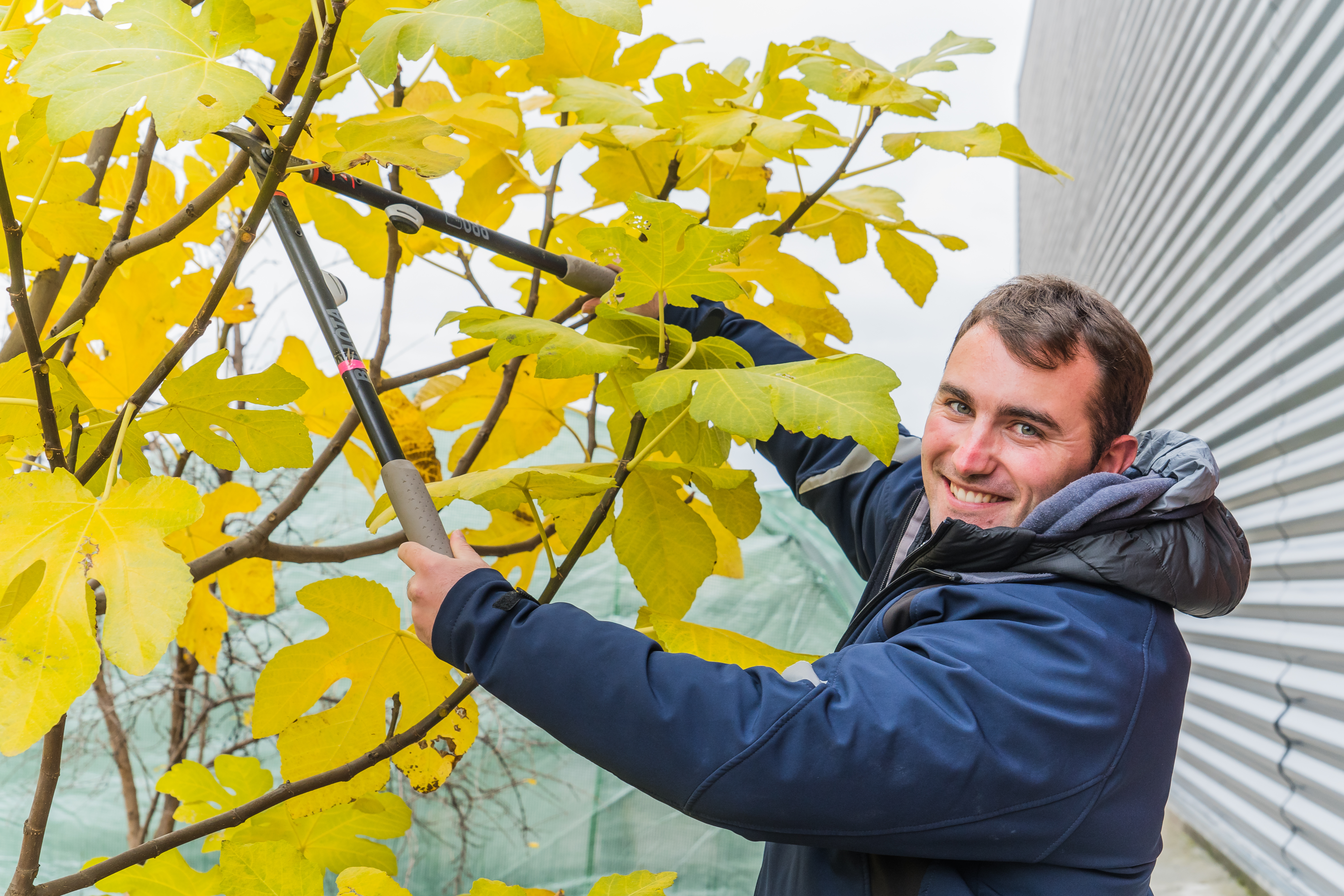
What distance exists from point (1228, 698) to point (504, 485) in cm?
264

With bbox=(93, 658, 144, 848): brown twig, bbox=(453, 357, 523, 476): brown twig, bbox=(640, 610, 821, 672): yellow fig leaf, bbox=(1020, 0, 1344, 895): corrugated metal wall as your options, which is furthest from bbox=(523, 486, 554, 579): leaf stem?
bbox=(1020, 0, 1344, 895): corrugated metal wall

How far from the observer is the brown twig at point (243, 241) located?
559mm

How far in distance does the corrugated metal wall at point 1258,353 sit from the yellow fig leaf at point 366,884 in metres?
1.91

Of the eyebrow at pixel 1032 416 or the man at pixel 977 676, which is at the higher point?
the eyebrow at pixel 1032 416

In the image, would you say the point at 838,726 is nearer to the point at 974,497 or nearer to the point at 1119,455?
the point at 974,497

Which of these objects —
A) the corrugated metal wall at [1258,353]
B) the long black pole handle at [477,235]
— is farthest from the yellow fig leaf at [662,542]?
the corrugated metal wall at [1258,353]

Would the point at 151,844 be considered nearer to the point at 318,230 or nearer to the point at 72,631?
the point at 72,631

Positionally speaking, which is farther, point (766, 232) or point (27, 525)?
point (766, 232)

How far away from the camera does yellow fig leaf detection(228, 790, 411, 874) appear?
957mm

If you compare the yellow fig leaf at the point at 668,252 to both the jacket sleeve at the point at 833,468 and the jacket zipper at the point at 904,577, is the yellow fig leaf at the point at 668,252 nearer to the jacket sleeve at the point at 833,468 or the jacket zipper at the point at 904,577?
the jacket zipper at the point at 904,577

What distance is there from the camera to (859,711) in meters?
0.76

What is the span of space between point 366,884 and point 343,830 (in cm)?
27

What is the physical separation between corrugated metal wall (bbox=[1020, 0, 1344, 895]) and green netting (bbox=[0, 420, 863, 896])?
131 cm

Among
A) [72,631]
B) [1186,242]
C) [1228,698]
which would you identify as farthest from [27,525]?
[1186,242]
